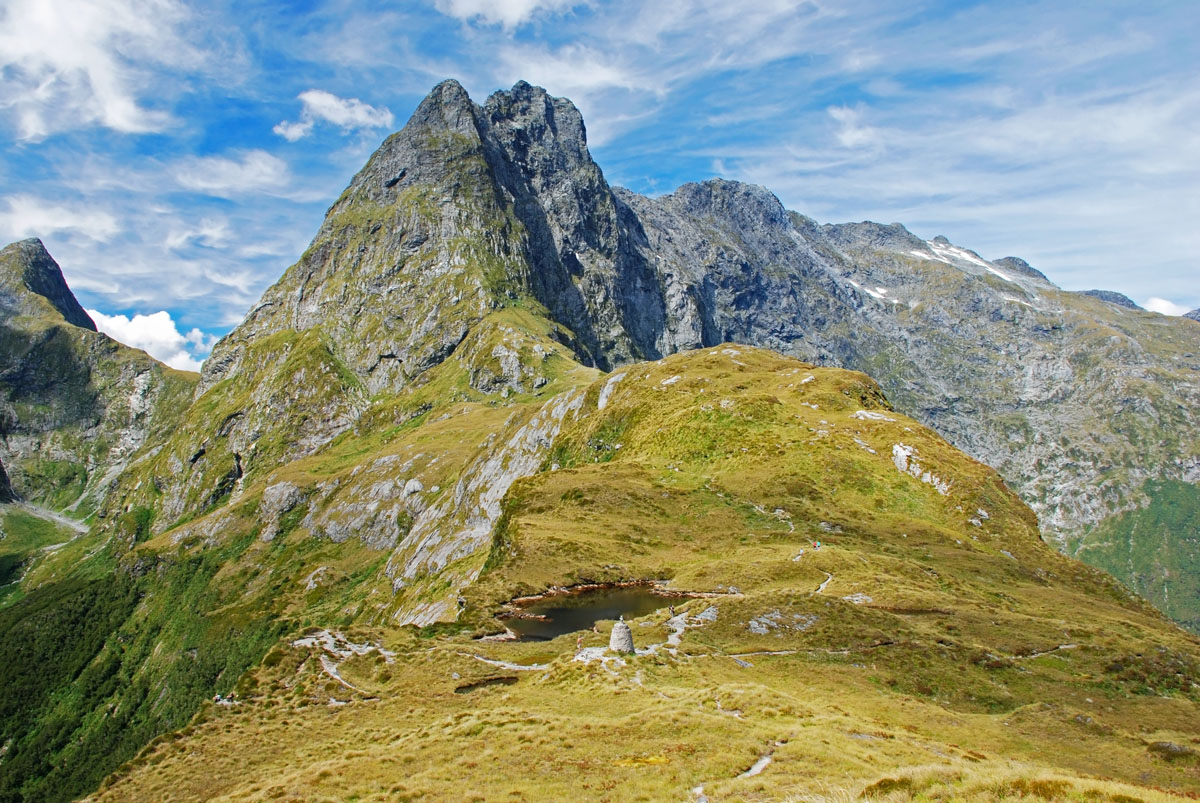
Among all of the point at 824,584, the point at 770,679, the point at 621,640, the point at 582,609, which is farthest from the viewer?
the point at 582,609

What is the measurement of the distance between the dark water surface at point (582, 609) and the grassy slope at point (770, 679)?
3.19m

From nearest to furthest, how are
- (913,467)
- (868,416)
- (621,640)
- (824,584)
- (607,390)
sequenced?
(621,640) < (824,584) < (913,467) < (868,416) < (607,390)

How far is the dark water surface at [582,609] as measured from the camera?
57500mm

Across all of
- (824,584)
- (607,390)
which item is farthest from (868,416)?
(607,390)

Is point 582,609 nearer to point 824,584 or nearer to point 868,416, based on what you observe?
point 824,584

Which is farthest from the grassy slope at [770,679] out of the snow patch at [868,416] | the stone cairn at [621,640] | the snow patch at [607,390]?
the snow patch at [607,390]

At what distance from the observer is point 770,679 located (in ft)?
141

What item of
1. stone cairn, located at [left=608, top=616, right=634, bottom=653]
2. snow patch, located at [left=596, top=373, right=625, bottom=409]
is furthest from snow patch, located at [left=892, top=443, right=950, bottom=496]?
snow patch, located at [left=596, top=373, right=625, bottom=409]

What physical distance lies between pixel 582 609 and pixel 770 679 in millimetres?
24199

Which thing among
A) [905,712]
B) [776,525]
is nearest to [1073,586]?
[776,525]

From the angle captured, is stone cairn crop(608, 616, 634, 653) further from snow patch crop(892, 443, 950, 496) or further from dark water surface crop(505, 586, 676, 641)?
snow patch crop(892, 443, 950, 496)

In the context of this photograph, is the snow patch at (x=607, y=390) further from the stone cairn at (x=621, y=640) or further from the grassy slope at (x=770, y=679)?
the stone cairn at (x=621, y=640)

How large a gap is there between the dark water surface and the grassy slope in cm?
319

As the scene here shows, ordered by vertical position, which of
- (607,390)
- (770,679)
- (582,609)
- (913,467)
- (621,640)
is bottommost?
(582,609)
